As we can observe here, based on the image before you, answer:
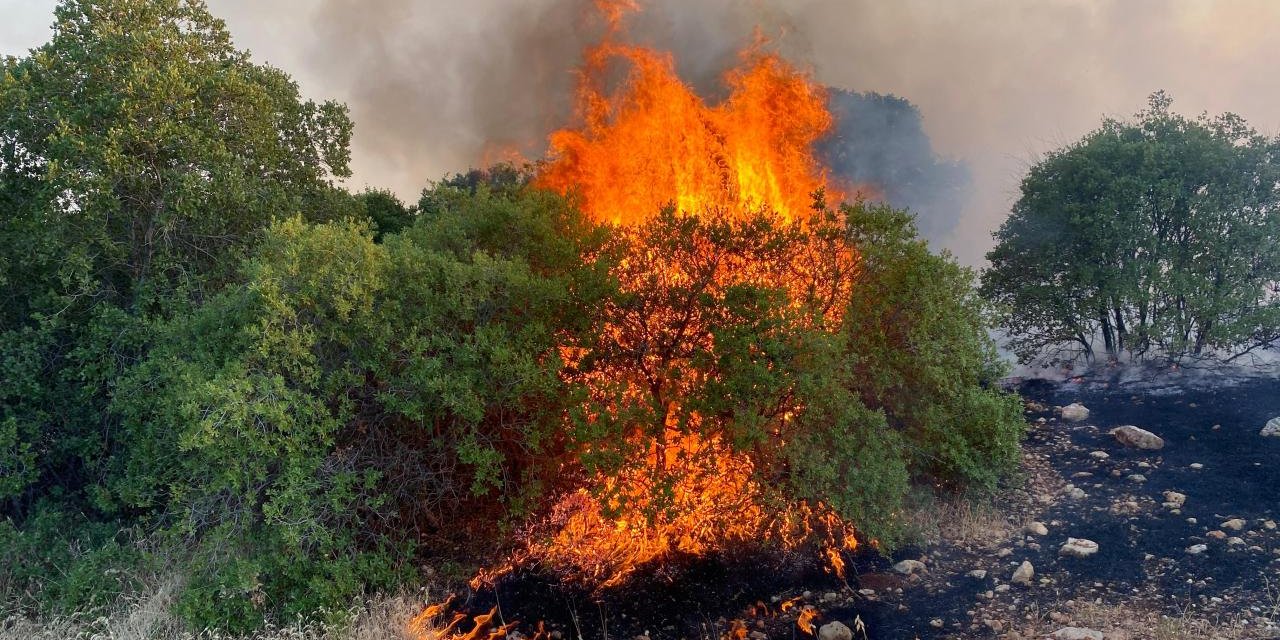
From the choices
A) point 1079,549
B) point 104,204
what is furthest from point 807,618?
point 104,204

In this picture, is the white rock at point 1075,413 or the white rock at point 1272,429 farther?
the white rock at point 1075,413

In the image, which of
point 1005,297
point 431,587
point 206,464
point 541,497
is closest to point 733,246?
point 541,497

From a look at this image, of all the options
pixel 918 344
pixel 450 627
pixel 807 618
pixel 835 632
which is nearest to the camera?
pixel 835 632

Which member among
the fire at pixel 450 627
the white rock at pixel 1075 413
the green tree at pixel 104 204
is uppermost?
the green tree at pixel 104 204

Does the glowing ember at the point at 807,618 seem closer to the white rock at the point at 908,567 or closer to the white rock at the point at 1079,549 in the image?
the white rock at the point at 908,567

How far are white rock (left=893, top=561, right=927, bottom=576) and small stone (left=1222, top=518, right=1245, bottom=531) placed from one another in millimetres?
3792

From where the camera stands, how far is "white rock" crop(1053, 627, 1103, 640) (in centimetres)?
718

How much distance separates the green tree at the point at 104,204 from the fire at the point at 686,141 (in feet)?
15.8

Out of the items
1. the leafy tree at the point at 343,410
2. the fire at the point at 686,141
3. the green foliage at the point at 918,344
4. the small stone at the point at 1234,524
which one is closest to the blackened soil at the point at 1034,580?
the small stone at the point at 1234,524

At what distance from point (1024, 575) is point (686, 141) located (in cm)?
731

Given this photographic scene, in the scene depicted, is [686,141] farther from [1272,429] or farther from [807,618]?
[1272,429]

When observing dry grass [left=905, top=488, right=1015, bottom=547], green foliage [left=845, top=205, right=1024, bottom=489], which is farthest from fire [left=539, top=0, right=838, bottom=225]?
dry grass [left=905, top=488, right=1015, bottom=547]

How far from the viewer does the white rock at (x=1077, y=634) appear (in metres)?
7.18

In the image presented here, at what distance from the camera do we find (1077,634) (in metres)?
7.25
